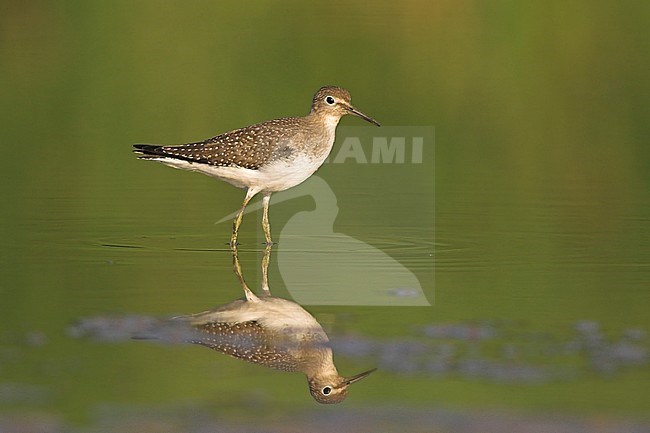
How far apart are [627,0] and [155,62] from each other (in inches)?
299

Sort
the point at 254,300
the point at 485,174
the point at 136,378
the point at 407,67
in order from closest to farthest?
1. the point at 136,378
2. the point at 254,300
3. the point at 485,174
4. the point at 407,67

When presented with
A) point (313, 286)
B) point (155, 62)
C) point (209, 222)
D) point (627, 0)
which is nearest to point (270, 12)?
point (155, 62)

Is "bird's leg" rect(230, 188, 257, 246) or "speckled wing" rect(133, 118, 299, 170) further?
"speckled wing" rect(133, 118, 299, 170)

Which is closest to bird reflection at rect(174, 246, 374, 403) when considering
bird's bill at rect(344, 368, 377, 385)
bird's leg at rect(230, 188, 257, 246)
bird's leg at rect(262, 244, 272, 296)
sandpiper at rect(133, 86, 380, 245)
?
bird's bill at rect(344, 368, 377, 385)

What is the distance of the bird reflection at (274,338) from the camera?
6.51m

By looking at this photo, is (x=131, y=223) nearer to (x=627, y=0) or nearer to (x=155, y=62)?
(x=155, y=62)

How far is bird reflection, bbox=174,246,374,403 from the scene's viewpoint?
6.51 meters

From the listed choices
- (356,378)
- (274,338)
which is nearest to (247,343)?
(274,338)

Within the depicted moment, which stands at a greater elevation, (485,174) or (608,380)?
(485,174)

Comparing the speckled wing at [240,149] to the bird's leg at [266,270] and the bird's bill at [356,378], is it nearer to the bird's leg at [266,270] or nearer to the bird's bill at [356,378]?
the bird's leg at [266,270]

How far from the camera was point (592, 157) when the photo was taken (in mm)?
13891

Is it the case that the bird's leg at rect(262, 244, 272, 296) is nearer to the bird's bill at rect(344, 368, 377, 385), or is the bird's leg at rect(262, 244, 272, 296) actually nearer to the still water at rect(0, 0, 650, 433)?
the still water at rect(0, 0, 650, 433)

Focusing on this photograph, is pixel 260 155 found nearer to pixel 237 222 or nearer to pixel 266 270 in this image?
pixel 237 222

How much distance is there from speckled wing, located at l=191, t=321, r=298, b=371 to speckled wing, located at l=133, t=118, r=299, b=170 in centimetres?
327
